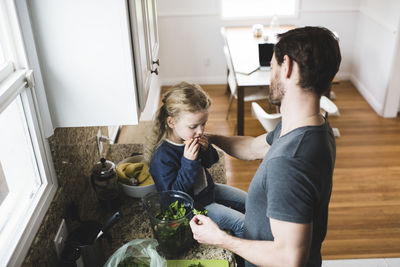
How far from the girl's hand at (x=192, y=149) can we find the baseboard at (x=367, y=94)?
3.68 meters

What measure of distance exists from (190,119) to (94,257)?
640mm

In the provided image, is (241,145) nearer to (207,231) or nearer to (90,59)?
(207,231)

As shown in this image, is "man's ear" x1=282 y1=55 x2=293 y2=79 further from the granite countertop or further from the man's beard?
the granite countertop

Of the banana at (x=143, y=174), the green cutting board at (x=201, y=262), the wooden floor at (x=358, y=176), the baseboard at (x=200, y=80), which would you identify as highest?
the banana at (x=143, y=174)

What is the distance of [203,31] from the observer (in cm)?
528

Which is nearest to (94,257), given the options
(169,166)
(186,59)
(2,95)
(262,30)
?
(169,166)

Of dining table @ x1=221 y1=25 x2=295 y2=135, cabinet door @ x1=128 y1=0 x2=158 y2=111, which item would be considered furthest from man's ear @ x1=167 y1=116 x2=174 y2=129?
dining table @ x1=221 y1=25 x2=295 y2=135

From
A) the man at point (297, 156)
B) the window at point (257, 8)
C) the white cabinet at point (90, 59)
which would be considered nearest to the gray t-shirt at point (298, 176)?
the man at point (297, 156)

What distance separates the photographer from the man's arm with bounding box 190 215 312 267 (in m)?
1.19

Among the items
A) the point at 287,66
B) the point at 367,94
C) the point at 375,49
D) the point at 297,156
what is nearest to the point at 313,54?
the point at 287,66

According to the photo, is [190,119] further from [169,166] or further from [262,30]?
[262,30]

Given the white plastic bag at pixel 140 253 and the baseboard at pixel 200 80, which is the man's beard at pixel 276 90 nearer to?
the white plastic bag at pixel 140 253

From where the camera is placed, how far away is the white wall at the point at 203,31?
5.14 m

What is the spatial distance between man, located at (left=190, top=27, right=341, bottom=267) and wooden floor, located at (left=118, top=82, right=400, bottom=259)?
5.71 feet
